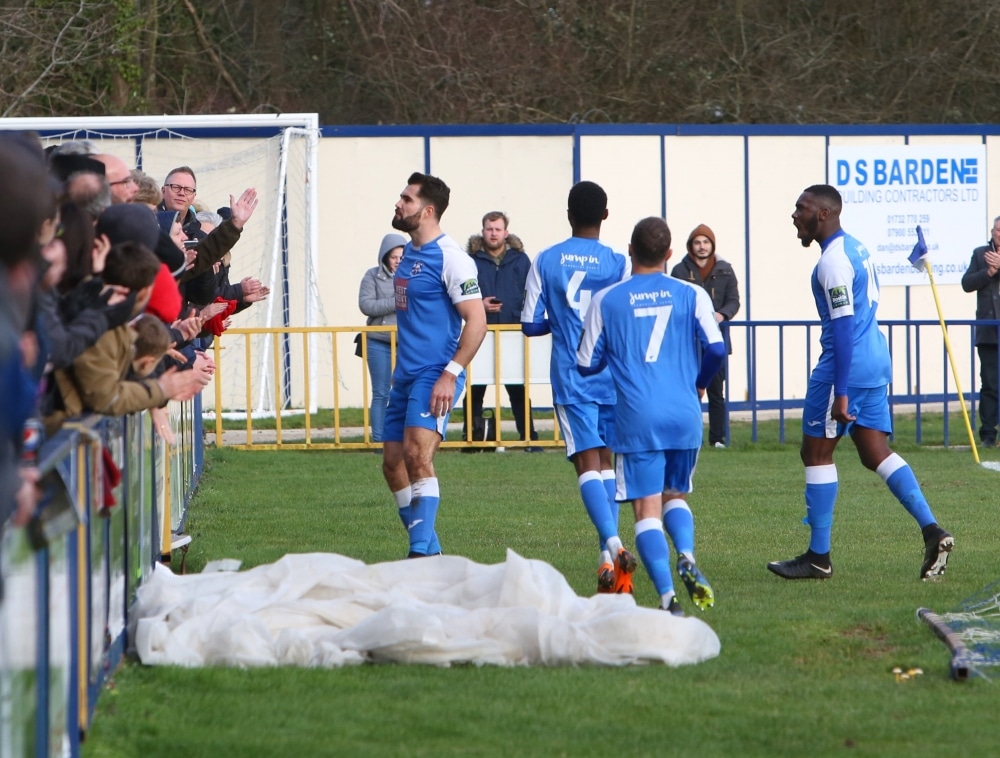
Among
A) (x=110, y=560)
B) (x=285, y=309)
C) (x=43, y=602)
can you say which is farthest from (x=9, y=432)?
(x=285, y=309)

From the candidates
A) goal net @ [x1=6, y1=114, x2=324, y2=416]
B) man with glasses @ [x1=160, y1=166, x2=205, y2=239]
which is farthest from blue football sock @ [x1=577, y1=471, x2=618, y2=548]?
goal net @ [x1=6, y1=114, x2=324, y2=416]

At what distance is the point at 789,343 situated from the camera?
19.9m

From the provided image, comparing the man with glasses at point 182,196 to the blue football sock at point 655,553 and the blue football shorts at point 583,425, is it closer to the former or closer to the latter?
the blue football shorts at point 583,425

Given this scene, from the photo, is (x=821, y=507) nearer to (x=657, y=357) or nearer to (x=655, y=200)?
(x=657, y=357)

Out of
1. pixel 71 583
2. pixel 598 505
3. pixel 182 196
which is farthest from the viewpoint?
pixel 182 196

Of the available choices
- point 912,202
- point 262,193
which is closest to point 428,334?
point 262,193

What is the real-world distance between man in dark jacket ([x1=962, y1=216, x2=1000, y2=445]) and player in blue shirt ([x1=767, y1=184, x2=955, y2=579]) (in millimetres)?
7683

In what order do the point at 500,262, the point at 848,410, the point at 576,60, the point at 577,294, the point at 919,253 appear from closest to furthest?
1. the point at 577,294
2. the point at 848,410
3. the point at 919,253
4. the point at 500,262
5. the point at 576,60

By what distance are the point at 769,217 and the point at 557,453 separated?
6013mm

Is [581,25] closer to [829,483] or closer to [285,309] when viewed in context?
[285,309]

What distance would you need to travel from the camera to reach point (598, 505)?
8.16m

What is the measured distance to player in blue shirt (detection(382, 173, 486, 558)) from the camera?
8297 mm

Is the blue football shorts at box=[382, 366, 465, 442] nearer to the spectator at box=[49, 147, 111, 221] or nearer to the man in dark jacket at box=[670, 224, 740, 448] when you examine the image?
the spectator at box=[49, 147, 111, 221]

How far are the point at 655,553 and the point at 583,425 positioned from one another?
1.37m
